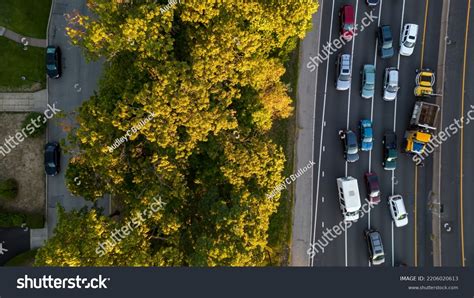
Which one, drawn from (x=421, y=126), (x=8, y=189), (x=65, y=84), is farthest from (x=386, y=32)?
(x=8, y=189)

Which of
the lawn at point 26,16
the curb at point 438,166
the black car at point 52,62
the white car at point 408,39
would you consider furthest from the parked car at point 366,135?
the lawn at point 26,16

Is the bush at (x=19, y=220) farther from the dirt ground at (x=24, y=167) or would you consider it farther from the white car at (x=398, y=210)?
the white car at (x=398, y=210)

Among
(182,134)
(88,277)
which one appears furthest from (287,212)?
(88,277)

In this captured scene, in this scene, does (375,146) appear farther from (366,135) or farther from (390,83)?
(390,83)

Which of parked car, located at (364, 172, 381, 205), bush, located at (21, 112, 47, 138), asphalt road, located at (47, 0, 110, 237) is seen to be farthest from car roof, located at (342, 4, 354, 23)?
bush, located at (21, 112, 47, 138)

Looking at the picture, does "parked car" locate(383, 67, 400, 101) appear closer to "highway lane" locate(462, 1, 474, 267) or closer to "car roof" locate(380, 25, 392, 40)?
"car roof" locate(380, 25, 392, 40)

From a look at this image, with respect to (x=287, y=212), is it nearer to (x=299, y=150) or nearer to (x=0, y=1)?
(x=299, y=150)
